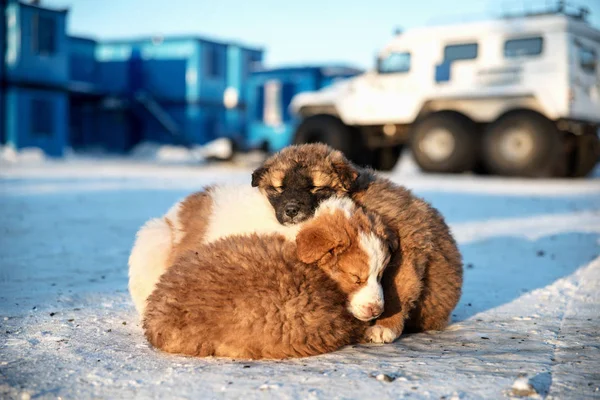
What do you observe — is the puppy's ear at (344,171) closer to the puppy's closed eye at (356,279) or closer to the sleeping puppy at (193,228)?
the sleeping puppy at (193,228)

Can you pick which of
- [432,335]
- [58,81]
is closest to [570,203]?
[432,335]

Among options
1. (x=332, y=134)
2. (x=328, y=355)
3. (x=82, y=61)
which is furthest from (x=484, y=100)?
(x=82, y=61)

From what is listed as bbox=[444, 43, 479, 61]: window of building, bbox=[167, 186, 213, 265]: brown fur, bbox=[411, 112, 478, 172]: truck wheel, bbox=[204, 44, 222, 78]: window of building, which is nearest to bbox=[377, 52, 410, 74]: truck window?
bbox=[444, 43, 479, 61]: window of building

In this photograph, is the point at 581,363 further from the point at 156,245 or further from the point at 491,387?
the point at 156,245

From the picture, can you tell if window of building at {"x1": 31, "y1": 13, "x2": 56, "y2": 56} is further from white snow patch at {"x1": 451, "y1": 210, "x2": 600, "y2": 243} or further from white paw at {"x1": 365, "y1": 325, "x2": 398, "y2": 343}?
white paw at {"x1": 365, "y1": 325, "x2": 398, "y2": 343}

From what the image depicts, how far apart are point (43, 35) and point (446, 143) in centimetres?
2003

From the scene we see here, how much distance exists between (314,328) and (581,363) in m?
1.32

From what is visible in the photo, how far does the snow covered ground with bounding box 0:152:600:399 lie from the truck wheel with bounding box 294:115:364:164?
10.6 metres

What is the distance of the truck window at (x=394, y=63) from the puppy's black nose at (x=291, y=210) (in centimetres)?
1566

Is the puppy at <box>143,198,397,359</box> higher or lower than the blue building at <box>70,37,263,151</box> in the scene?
lower

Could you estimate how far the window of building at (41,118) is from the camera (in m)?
30.6

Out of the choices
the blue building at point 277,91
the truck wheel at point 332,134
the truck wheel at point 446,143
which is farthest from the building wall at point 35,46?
the truck wheel at point 446,143

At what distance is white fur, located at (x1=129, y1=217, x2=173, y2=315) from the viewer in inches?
171

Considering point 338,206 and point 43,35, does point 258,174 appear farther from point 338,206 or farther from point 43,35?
point 43,35
